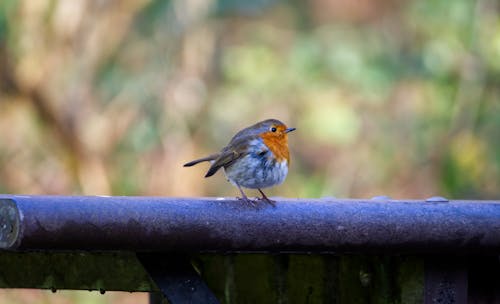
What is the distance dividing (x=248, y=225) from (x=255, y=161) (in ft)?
5.47

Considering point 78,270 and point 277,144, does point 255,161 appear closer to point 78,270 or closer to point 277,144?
point 277,144

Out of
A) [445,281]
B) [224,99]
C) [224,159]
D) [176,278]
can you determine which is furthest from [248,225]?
[224,99]

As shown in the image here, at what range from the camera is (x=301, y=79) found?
11.1 m

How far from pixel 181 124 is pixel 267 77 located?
4.11ft

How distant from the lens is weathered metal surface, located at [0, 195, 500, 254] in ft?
6.21

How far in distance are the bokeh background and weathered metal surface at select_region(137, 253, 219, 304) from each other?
6.60 meters

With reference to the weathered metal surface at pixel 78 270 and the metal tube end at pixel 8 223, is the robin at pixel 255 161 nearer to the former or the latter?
the weathered metal surface at pixel 78 270

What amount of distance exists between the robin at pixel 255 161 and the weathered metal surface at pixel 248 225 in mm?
1451

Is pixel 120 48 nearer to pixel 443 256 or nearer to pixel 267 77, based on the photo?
pixel 267 77

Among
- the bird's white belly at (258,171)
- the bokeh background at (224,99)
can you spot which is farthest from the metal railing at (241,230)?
the bokeh background at (224,99)

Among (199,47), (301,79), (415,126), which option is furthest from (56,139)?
(415,126)

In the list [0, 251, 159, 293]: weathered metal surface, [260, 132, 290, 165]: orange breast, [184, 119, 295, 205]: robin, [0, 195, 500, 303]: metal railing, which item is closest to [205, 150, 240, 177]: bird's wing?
[184, 119, 295, 205]: robin

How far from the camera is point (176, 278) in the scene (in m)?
2.16

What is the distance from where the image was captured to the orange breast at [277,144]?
151 inches
